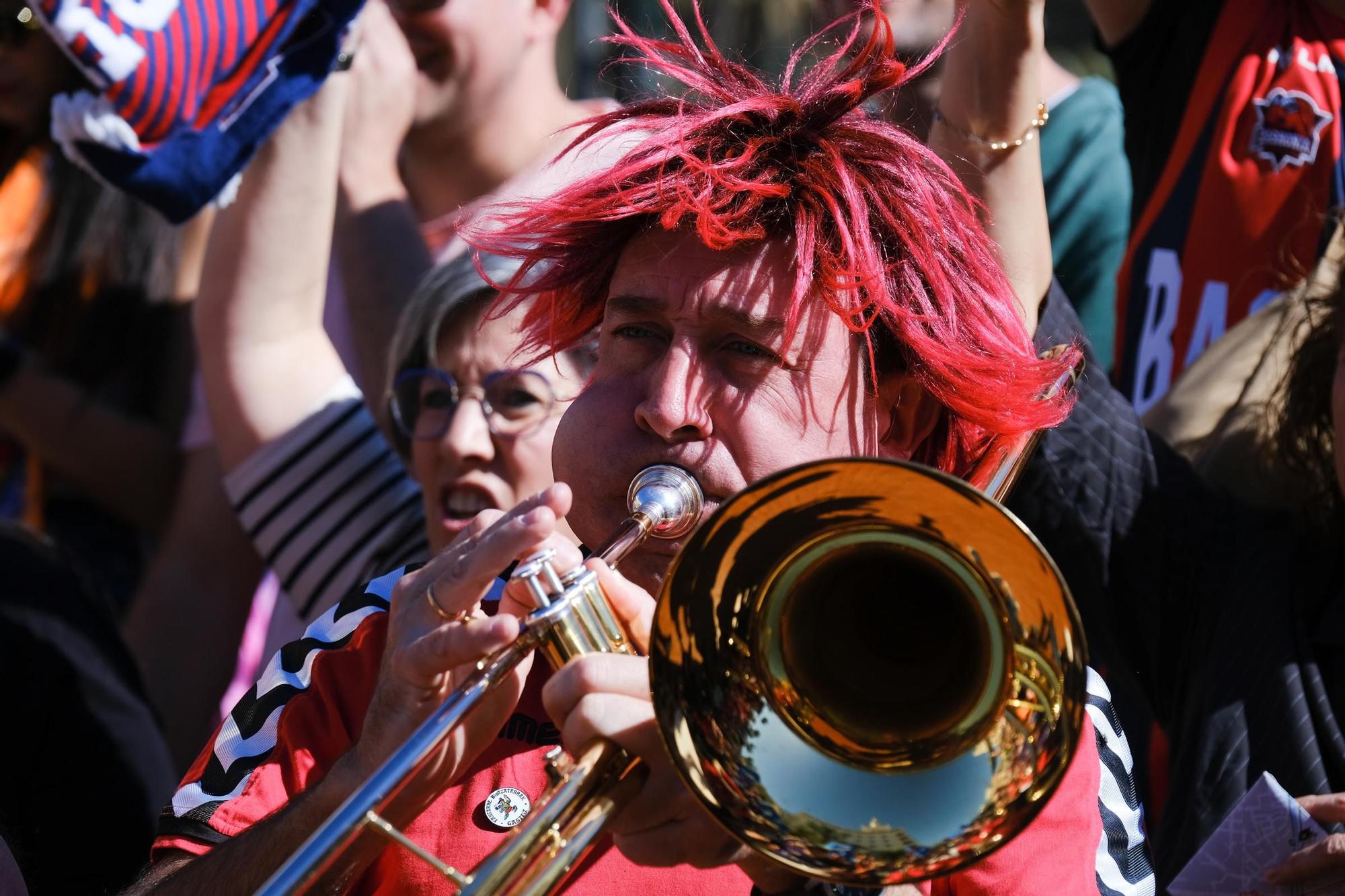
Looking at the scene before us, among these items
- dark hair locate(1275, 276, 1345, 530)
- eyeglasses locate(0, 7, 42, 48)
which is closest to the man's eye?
dark hair locate(1275, 276, 1345, 530)

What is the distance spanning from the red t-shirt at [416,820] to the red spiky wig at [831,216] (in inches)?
18.2

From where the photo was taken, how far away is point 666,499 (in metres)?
1.71

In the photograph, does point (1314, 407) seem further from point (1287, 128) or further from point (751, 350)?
point (751, 350)

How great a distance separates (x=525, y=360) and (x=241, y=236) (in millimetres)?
712

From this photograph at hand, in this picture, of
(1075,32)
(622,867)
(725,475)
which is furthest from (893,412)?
(1075,32)

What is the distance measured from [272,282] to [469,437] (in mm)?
596

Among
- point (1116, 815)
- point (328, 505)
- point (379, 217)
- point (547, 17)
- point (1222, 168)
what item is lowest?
point (1116, 815)

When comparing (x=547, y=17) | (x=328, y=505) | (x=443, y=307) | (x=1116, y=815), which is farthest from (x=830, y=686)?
(x=547, y=17)

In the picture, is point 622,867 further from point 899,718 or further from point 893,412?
point 893,412

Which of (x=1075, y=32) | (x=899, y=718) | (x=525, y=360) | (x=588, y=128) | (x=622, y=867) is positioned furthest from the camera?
(x=1075, y=32)

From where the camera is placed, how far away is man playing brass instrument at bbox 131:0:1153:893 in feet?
5.49

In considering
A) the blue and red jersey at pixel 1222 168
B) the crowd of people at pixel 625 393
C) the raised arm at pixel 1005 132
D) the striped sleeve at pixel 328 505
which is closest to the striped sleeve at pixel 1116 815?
the crowd of people at pixel 625 393

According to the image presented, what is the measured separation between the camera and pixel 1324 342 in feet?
8.18

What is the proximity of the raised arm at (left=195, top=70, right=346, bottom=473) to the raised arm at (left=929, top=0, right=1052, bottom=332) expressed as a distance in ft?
3.97
